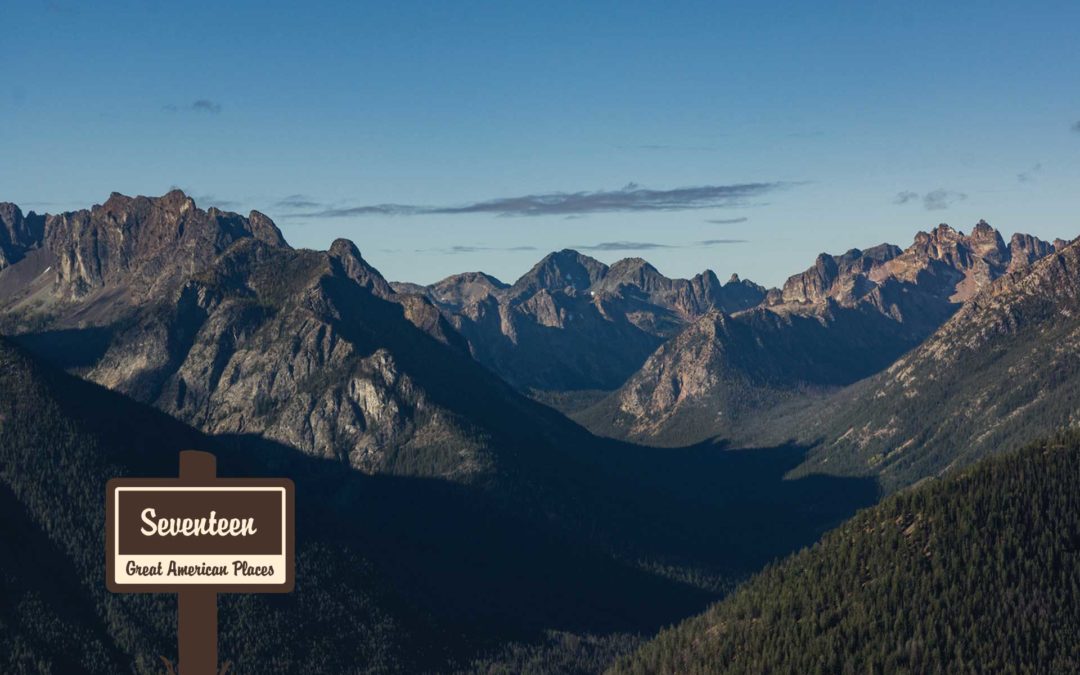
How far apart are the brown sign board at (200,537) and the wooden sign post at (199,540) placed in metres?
0.03

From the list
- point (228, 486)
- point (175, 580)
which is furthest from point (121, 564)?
point (228, 486)

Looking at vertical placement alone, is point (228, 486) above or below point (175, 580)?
above

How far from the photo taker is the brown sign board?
3762 cm

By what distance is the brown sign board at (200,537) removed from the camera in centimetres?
3762

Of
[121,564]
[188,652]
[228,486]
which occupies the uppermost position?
[228,486]

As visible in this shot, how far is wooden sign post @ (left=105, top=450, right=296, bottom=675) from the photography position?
123 feet

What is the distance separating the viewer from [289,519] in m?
37.8

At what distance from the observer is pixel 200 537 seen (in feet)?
125

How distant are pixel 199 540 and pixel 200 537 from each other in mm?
100

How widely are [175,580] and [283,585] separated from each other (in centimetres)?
349

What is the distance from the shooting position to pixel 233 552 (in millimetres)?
37688

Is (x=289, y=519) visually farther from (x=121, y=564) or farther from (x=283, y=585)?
(x=121, y=564)

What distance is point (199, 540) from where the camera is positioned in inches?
1497

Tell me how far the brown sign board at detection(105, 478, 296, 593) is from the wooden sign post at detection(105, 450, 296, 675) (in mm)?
31
